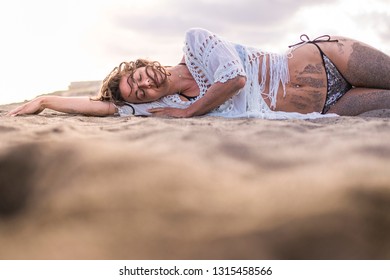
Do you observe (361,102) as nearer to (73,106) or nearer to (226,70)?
(226,70)

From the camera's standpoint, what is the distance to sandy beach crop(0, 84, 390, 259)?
31.5 inches

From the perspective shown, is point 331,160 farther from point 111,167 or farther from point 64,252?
point 64,252

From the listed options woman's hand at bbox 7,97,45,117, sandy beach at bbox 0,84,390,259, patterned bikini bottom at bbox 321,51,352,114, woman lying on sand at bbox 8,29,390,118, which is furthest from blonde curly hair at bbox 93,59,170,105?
sandy beach at bbox 0,84,390,259

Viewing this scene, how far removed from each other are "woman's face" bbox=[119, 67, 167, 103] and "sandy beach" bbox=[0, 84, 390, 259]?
4.83 ft

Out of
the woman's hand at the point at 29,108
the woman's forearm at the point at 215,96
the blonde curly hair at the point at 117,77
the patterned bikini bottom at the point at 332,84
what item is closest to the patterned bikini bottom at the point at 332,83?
the patterned bikini bottom at the point at 332,84

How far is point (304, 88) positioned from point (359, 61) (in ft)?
1.44

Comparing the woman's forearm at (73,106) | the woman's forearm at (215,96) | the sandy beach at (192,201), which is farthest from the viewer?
the woman's forearm at (73,106)

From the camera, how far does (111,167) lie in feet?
3.36

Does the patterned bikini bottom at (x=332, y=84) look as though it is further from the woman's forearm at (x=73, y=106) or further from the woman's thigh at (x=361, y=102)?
the woman's forearm at (x=73, y=106)

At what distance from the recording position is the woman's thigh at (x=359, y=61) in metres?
2.81

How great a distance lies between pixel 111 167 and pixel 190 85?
189cm

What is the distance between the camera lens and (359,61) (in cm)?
280

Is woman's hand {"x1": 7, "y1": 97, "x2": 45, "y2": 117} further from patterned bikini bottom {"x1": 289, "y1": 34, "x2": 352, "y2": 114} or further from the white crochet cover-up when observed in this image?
patterned bikini bottom {"x1": 289, "y1": 34, "x2": 352, "y2": 114}

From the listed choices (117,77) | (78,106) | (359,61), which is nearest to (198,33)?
(117,77)
